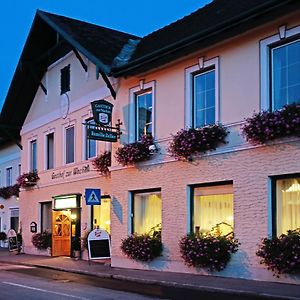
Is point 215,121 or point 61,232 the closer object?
point 215,121

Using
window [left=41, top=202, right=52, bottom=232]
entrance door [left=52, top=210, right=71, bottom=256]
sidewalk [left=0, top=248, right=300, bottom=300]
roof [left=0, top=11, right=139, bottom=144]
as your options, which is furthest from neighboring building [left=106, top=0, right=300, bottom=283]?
window [left=41, top=202, right=52, bottom=232]

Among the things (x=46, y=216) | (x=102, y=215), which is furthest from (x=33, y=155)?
(x=102, y=215)

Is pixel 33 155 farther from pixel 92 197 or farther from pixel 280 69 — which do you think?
pixel 280 69

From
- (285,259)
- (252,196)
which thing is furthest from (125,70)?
(285,259)

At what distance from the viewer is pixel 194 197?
1691cm

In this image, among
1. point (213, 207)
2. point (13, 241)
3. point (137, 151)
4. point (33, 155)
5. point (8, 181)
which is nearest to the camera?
point (213, 207)

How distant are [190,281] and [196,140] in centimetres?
388

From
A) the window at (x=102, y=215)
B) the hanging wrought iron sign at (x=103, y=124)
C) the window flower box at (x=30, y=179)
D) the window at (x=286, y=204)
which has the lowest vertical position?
the window at (x=102, y=215)

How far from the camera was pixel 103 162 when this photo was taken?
2123cm

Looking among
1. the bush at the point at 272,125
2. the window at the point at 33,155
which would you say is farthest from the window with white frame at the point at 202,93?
the window at the point at 33,155

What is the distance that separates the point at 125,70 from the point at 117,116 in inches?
75.2

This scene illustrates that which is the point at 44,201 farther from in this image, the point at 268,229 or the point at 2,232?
the point at 268,229

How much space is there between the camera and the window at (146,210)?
18.4 metres

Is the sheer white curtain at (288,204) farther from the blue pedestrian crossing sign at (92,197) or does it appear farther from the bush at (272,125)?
the blue pedestrian crossing sign at (92,197)
